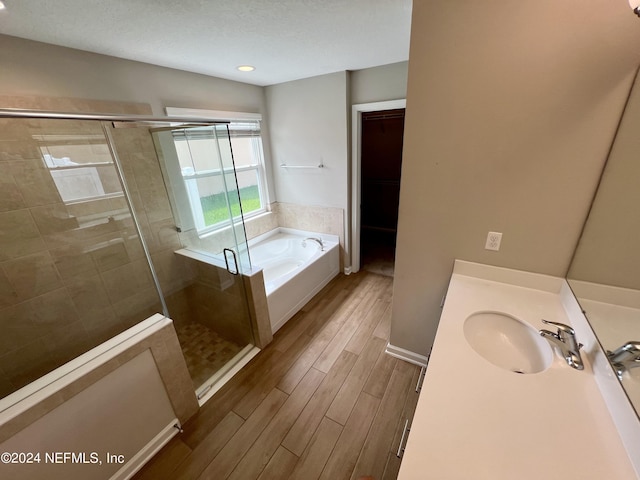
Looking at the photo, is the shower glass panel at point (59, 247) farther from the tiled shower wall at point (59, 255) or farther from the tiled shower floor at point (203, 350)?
the tiled shower floor at point (203, 350)

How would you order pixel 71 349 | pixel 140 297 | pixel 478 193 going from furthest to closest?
1. pixel 140 297
2. pixel 71 349
3. pixel 478 193

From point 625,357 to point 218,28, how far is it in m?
2.48

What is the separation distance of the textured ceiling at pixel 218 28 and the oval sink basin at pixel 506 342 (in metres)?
1.80

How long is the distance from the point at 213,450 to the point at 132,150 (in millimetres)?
2382

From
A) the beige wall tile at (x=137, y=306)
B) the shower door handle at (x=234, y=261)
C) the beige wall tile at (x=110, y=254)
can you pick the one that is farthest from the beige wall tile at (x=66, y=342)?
the shower door handle at (x=234, y=261)

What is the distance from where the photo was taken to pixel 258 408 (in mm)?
1748

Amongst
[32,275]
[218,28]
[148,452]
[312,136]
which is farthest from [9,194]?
[312,136]

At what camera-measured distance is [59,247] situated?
1780mm

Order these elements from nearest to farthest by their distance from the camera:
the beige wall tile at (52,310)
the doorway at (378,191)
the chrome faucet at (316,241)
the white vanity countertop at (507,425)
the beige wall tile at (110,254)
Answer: the white vanity countertop at (507,425)
the beige wall tile at (52,310)
the beige wall tile at (110,254)
the chrome faucet at (316,241)
the doorway at (378,191)

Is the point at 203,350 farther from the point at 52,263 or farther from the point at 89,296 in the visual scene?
the point at 52,263

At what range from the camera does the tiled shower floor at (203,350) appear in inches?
80.4

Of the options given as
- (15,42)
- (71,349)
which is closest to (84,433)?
(71,349)

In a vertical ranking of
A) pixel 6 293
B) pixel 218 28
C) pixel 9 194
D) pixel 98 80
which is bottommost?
pixel 6 293

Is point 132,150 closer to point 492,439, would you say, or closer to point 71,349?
point 71,349
